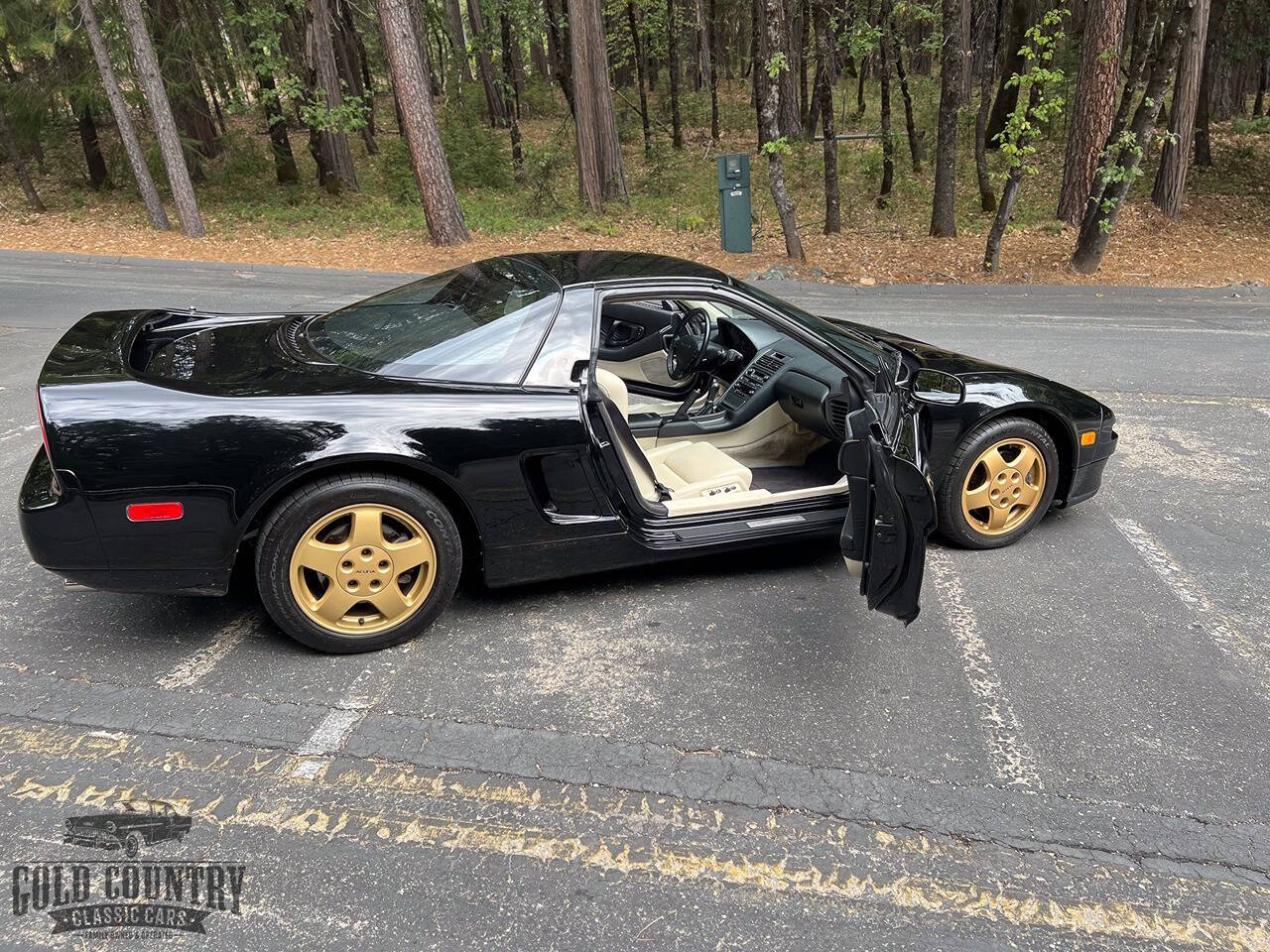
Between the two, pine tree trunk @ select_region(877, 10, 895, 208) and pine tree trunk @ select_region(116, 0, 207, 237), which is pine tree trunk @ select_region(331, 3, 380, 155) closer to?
pine tree trunk @ select_region(116, 0, 207, 237)

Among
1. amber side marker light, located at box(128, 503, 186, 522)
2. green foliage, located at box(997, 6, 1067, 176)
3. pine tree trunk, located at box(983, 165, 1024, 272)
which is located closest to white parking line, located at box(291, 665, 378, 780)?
amber side marker light, located at box(128, 503, 186, 522)

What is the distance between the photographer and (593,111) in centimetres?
1576

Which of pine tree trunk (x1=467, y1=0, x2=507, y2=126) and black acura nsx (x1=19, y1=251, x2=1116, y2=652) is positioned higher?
pine tree trunk (x1=467, y1=0, x2=507, y2=126)

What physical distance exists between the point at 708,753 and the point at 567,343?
1582 millimetres

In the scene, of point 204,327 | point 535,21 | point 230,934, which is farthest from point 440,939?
point 535,21

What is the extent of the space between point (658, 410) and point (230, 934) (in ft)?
10.7

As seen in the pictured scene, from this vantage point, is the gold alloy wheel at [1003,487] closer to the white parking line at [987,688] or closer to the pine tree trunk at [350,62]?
the white parking line at [987,688]

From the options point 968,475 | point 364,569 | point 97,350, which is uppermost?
point 97,350

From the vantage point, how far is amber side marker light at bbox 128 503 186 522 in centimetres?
274

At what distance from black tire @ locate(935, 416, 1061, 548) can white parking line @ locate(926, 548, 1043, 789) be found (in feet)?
0.55

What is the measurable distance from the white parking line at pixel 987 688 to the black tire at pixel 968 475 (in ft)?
0.55

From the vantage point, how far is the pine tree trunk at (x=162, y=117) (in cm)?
1391

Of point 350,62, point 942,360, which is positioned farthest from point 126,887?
point 350,62

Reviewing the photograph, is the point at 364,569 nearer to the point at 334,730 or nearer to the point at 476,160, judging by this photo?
the point at 334,730
